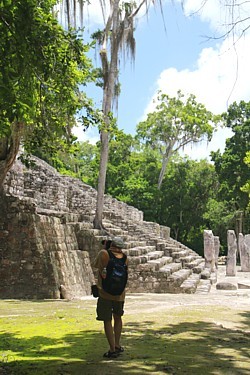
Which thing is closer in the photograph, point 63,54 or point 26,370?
point 26,370

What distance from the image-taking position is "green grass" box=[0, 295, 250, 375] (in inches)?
177

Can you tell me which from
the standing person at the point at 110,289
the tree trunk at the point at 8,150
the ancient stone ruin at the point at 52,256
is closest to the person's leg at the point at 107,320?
the standing person at the point at 110,289

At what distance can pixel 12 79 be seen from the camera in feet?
15.1

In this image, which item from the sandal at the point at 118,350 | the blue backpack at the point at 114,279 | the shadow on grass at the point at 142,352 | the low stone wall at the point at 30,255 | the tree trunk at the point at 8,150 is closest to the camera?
the shadow on grass at the point at 142,352

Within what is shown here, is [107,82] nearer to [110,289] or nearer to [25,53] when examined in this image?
[25,53]

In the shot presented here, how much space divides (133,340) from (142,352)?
703 mm

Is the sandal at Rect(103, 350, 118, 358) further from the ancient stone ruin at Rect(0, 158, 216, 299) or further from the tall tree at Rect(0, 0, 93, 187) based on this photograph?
the ancient stone ruin at Rect(0, 158, 216, 299)

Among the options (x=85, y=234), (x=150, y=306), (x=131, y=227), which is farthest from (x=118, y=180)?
(x=150, y=306)

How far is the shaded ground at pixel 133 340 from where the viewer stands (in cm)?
448

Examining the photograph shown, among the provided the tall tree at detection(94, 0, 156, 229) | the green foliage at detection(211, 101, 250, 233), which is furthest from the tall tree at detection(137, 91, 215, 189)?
the tall tree at detection(94, 0, 156, 229)

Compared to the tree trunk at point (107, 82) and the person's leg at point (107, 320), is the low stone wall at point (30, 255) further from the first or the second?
the person's leg at point (107, 320)

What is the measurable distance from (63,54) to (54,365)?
138 inches

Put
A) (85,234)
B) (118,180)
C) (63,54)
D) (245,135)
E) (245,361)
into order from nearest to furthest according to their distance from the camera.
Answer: (245,361)
(63,54)
(85,234)
(245,135)
(118,180)

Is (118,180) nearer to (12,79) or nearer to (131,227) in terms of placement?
(131,227)
